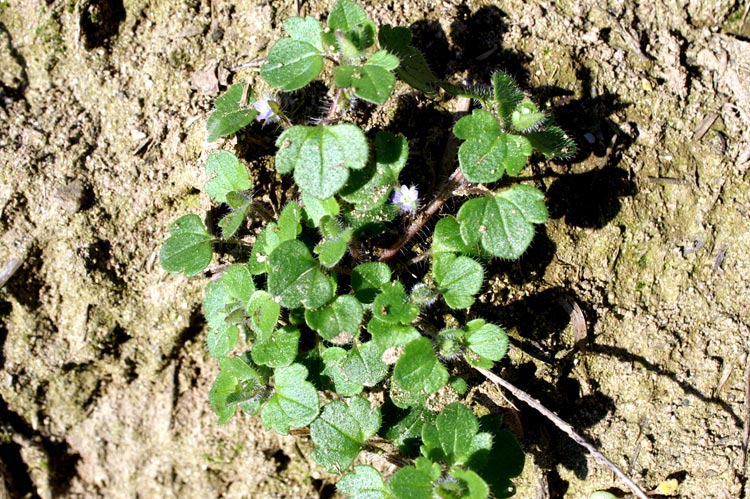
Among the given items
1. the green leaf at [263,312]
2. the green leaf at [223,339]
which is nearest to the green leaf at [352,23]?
the green leaf at [263,312]

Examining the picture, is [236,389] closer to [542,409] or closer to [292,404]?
[292,404]

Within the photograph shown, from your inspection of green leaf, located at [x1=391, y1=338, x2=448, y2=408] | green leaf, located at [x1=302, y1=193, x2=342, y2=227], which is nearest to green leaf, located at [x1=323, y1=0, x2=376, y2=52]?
green leaf, located at [x1=302, y1=193, x2=342, y2=227]

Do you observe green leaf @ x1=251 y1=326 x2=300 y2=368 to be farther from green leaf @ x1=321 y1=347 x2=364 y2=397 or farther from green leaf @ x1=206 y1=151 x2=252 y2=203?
green leaf @ x1=206 y1=151 x2=252 y2=203

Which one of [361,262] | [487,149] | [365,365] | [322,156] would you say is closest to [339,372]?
[365,365]

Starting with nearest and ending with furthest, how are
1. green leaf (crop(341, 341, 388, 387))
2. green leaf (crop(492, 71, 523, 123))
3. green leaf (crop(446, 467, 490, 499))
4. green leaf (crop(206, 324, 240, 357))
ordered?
green leaf (crop(446, 467, 490, 499)) < green leaf (crop(492, 71, 523, 123)) < green leaf (crop(341, 341, 388, 387)) < green leaf (crop(206, 324, 240, 357))

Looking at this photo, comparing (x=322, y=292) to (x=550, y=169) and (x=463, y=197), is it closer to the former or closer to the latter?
(x=463, y=197)

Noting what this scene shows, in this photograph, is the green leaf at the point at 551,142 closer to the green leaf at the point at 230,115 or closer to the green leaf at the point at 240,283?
the green leaf at the point at 230,115

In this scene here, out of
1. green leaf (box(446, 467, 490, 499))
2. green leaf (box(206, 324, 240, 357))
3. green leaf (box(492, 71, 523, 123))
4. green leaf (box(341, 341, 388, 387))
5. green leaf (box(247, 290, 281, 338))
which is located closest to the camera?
green leaf (box(446, 467, 490, 499))
